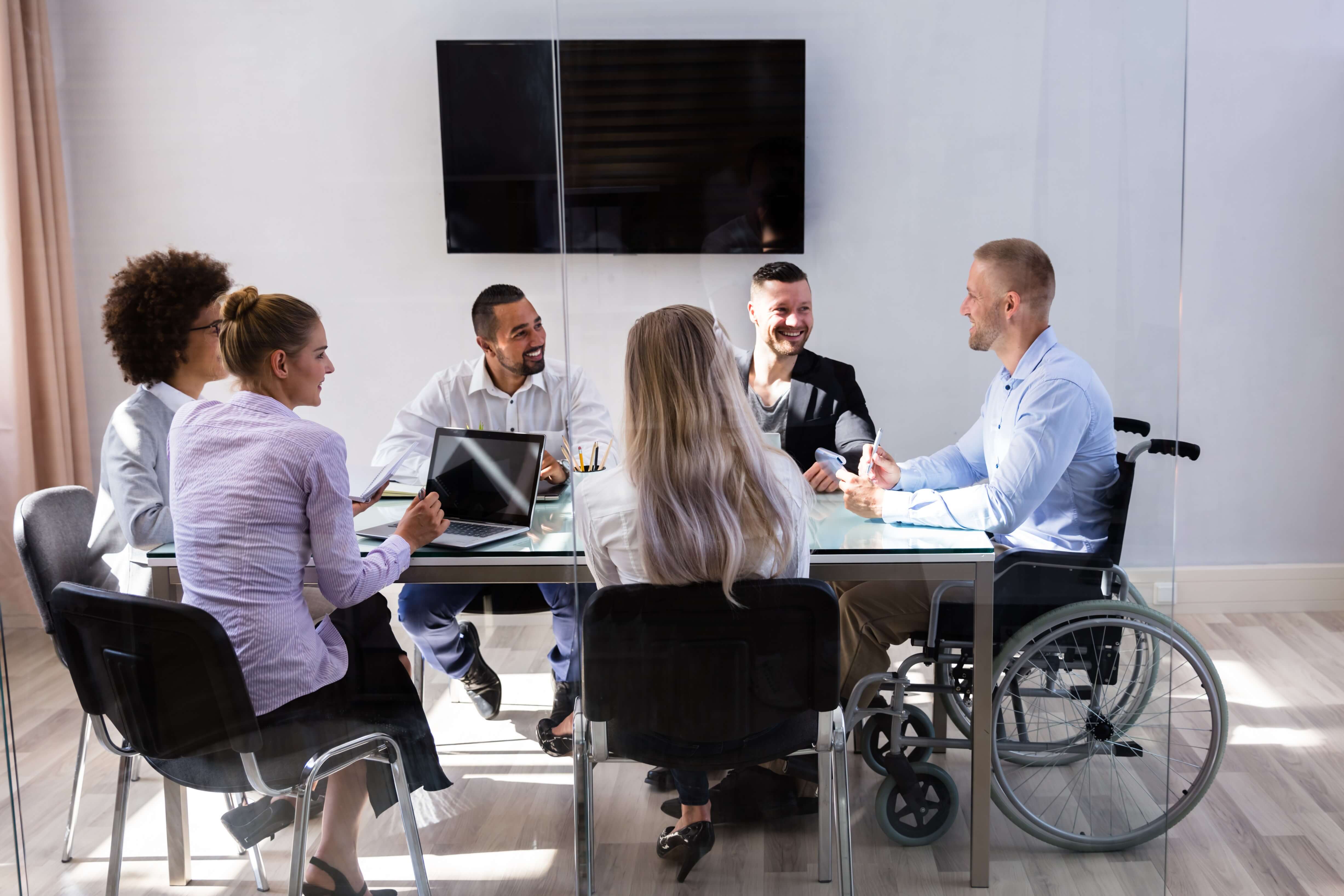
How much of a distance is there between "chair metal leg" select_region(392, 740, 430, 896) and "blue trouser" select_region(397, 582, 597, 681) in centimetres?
20

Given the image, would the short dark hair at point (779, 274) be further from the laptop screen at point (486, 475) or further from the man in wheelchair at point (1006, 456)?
the laptop screen at point (486, 475)

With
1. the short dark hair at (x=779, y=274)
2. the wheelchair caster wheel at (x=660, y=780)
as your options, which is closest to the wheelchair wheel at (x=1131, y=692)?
the wheelchair caster wheel at (x=660, y=780)

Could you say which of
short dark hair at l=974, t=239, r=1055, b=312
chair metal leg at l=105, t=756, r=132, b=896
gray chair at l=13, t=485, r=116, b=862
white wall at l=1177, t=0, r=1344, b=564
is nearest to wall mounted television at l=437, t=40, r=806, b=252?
short dark hair at l=974, t=239, r=1055, b=312

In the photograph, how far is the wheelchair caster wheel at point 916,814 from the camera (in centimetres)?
212

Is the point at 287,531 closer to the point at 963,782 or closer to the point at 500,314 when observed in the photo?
the point at 500,314

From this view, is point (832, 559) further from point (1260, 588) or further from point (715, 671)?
point (1260, 588)

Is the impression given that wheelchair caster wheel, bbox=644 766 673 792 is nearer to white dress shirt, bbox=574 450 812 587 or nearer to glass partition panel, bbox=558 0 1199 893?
glass partition panel, bbox=558 0 1199 893

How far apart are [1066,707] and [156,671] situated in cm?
173

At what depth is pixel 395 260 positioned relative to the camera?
1931 mm

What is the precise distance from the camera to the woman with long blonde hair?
1.68m

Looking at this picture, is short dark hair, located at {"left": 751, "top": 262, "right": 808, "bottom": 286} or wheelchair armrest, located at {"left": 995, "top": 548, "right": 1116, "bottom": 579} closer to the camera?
short dark hair, located at {"left": 751, "top": 262, "right": 808, "bottom": 286}

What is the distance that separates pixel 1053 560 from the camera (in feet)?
6.63

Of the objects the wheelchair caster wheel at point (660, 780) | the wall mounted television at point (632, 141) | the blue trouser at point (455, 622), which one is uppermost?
the wall mounted television at point (632, 141)

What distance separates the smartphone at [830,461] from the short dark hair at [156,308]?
1.20m
